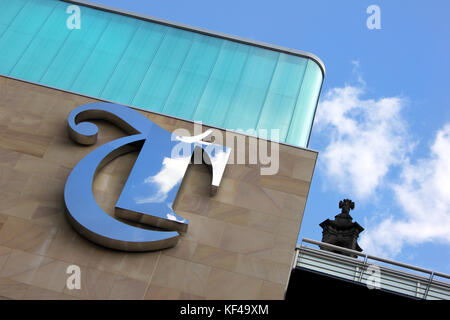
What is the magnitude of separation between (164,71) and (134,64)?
4.17 feet

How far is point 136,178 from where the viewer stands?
55.2 feet

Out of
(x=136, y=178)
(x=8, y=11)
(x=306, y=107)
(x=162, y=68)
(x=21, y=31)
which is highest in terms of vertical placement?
(x=8, y=11)

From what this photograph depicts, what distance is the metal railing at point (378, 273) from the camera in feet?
51.9

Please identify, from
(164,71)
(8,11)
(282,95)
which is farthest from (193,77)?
(8,11)

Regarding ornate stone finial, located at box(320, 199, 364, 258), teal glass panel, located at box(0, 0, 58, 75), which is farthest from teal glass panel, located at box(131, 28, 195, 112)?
ornate stone finial, located at box(320, 199, 364, 258)

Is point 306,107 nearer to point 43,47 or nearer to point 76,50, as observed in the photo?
point 76,50

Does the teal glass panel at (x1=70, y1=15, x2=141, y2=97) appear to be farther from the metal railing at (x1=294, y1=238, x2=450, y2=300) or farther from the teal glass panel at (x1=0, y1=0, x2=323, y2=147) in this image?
the metal railing at (x1=294, y1=238, x2=450, y2=300)

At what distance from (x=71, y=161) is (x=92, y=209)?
2505 millimetres

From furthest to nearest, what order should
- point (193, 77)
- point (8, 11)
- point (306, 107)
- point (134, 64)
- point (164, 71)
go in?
A: point (8, 11) < point (134, 64) < point (164, 71) < point (193, 77) < point (306, 107)

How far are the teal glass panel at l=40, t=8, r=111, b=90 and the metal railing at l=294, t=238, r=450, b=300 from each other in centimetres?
1111

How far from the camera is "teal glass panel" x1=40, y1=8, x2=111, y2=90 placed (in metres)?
20.6

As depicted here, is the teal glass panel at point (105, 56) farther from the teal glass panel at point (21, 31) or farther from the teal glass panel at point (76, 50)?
the teal glass panel at point (21, 31)

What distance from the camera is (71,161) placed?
1756 centimetres
